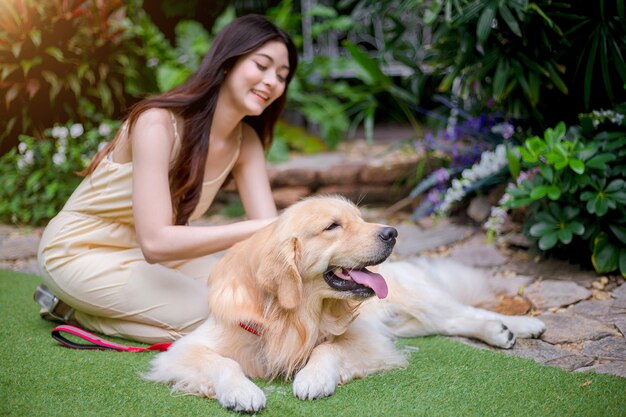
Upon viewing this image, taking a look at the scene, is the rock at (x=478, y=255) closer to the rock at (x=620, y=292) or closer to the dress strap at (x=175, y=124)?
the rock at (x=620, y=292)

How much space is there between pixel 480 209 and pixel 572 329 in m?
1.94

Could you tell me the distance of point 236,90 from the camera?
124 inches

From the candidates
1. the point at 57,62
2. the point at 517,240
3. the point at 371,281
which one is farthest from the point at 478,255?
the point at 57,62

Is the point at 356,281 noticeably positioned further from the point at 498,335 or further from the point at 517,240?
the point at 517,240

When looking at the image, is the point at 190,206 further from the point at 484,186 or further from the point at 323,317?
the point at 484,186

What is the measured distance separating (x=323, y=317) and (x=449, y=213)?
287 centimetres

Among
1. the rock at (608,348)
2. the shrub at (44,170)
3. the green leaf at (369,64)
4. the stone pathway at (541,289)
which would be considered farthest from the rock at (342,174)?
the rock at (608,348)

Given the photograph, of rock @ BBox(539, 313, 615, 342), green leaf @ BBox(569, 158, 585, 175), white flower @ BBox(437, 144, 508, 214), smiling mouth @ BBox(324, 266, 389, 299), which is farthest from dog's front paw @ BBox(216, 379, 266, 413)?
white flower @ BBox(437, 144, 508, 214)

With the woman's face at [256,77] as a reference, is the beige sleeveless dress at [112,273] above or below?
below

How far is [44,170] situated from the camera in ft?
19.4

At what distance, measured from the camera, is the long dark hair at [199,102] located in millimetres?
3102

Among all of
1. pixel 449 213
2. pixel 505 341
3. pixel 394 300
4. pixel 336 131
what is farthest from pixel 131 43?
Answer: pixel 505 341

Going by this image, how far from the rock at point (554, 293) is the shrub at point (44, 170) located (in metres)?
4.34

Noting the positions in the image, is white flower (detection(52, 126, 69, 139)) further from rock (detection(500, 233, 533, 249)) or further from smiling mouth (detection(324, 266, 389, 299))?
smiling mouth (detection(324, 266, 389, 299))
